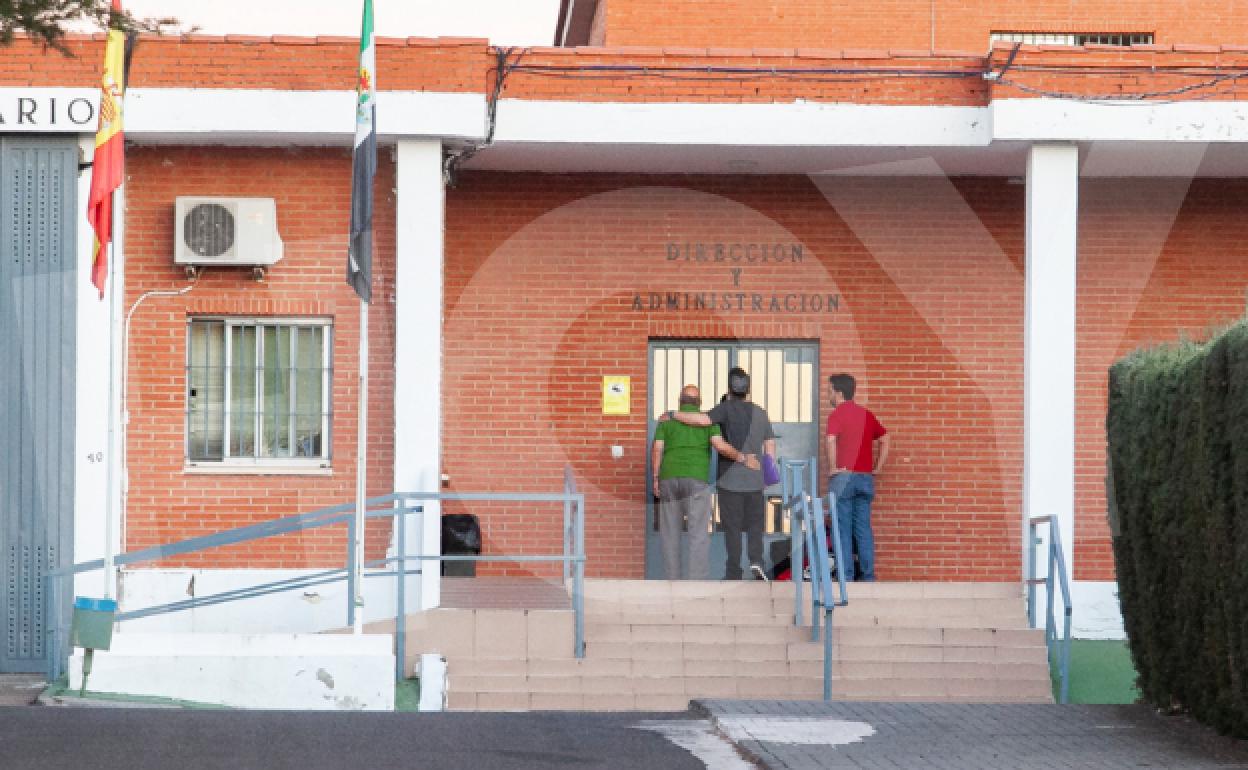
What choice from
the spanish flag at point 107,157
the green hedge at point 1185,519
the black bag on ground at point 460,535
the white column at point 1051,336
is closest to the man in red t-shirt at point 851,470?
the white column at point 1051,336

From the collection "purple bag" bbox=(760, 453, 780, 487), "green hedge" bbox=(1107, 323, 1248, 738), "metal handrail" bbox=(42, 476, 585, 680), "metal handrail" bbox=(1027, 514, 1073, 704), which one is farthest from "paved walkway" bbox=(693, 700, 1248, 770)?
"purple bag" bbox=(760, 453, 780, 487)

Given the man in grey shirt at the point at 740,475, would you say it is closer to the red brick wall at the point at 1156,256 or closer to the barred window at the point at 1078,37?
the red brick wall at the point at 1156,256

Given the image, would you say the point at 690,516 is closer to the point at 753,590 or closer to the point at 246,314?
the point at 753,590

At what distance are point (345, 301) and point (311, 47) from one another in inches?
79.8

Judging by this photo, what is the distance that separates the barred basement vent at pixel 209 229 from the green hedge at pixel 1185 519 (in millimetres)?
7118

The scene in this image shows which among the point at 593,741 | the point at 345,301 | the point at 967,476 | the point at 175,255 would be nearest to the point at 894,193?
the point at 967,476

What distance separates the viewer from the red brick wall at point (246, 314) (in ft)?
48.6

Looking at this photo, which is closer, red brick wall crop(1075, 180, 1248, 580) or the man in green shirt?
the man in green shirt

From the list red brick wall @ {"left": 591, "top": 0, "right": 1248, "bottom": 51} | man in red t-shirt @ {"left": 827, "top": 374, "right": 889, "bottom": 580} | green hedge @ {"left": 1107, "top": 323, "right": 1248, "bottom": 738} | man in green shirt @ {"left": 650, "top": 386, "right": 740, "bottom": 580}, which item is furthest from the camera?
red brick wall @ {"left": 591, "top": 0, "right": 1248, "bottom": 51}

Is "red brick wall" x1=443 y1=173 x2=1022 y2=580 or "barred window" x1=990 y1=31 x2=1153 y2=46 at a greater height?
"barred window" x1=990 y1=31 x2=1153 y2=46

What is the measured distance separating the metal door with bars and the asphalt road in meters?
4.26

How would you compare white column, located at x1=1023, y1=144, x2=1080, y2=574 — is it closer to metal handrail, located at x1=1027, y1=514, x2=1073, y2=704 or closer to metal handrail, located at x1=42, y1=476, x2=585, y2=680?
metal handrail, located at x1=1027, y1=514, x2=1073, y2=704

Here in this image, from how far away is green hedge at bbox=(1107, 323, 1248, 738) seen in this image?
29.3 feet

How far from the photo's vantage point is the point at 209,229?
14609 mm
